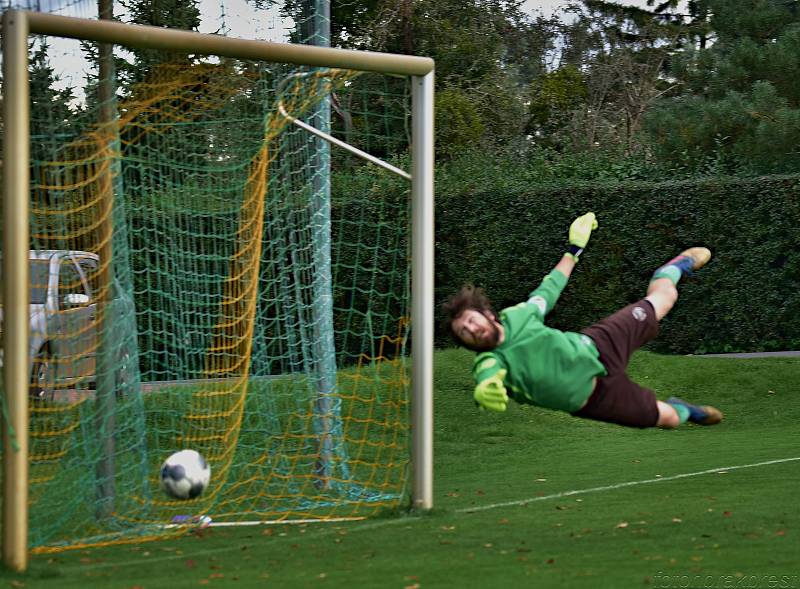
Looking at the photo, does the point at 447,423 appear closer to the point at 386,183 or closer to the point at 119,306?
the point at 386,183

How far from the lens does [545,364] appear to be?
263 inches

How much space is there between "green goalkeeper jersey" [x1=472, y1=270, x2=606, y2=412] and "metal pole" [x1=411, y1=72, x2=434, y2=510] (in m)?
1.21

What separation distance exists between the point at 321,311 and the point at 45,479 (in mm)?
2540

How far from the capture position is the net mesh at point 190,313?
8.02m

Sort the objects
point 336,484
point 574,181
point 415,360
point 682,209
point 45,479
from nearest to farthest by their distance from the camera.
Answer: point 415,360 < point 45,479 < point 336,484 < point 682,209 < point 574,181

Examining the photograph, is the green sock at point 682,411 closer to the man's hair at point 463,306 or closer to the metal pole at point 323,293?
the man's hair at point 463,306

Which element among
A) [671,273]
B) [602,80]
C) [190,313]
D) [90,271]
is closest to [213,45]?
[90,271]

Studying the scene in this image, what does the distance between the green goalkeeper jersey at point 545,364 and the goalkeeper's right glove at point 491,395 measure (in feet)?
0.82

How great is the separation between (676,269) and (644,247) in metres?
10.1

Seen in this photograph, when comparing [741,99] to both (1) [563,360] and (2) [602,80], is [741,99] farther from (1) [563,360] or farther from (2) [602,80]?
(1) [563,360]

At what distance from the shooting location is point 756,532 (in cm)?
661

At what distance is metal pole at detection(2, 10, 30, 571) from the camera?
20.2 feet

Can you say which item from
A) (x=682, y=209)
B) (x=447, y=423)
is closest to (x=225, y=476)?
(x=447, y=423)

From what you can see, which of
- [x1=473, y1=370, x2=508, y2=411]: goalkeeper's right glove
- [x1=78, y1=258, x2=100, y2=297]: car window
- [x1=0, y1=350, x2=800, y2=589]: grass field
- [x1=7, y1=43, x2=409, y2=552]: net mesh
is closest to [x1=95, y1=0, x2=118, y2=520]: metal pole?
[x1=7, y1=43, x2=409, y2=552]: net mesh
